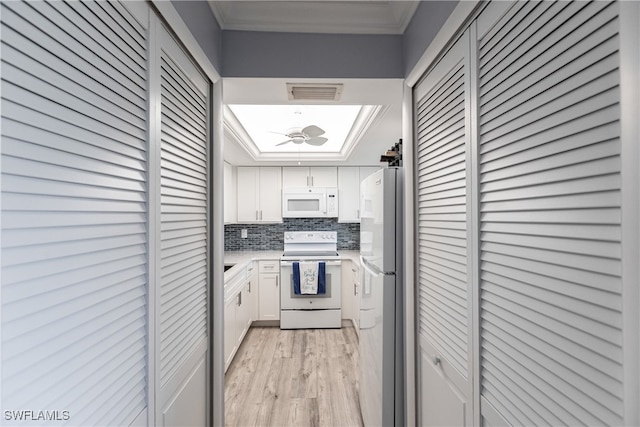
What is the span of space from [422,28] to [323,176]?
10.9 ft

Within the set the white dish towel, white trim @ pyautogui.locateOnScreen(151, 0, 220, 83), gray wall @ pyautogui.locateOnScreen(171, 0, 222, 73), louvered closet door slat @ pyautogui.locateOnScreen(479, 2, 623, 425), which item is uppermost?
gray wall @ pyautogui.locateOnScreen(171, 0, 222, 73)

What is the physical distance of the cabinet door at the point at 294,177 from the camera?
469 cm

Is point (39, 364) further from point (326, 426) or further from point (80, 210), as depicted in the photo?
point (326, 426)

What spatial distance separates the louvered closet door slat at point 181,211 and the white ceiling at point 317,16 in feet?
1.30

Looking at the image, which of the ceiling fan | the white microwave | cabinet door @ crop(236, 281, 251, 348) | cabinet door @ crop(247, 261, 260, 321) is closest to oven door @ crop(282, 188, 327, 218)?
the white microwave

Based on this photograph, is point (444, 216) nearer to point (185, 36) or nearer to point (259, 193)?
point (185, 36)

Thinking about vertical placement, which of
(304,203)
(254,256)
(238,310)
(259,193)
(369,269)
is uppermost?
(259,193)

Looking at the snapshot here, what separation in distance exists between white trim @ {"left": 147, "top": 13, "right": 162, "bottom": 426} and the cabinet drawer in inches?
127

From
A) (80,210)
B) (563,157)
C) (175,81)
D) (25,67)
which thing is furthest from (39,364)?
(563,157)

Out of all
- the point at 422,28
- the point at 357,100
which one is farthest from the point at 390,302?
the point at 422,28

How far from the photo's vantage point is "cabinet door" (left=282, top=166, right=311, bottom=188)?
4688 mm

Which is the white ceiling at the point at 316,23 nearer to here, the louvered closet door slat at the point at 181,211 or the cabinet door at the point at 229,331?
the louvered closet door slat at the point at 181,211

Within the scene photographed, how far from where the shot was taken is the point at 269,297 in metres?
4.28

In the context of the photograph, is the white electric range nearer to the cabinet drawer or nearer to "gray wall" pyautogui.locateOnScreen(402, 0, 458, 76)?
the cabinet drawer
